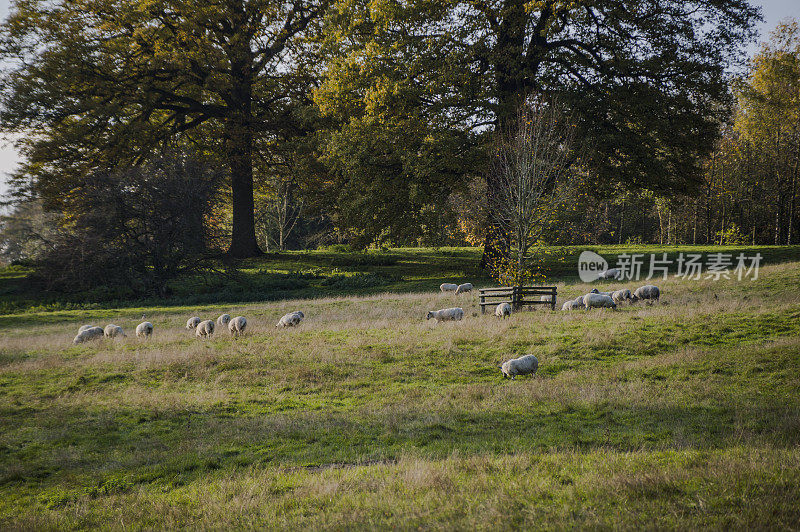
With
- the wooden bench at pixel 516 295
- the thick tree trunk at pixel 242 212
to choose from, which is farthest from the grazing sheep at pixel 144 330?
the thick tree trunk at pixel 242 212

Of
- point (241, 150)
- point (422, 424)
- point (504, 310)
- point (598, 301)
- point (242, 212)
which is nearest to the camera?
point (422, 424)

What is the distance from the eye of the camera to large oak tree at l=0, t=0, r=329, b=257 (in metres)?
29.7

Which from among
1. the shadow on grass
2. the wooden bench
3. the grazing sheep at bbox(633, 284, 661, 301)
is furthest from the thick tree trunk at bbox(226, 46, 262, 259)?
the grazing sheep at bbox(633, 284, 661, 301)

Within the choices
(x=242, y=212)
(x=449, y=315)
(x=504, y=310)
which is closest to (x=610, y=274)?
(x=504, y=310)

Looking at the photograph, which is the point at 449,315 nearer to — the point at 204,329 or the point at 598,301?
the point at 598,301

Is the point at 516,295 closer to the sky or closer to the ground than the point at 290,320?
closer to the sky

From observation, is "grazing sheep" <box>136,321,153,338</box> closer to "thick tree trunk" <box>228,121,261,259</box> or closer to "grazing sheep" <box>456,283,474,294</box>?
"grazing sheep" <box>456,283,474,294</box>

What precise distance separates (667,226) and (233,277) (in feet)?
149

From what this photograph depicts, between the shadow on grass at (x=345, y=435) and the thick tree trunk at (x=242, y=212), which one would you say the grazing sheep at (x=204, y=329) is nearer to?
the shadow on grass at (x=345, y=435)

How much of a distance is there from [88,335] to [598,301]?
66.2 ft

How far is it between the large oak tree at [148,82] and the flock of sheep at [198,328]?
1630 cm

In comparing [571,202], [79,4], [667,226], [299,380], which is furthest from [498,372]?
[667,226]

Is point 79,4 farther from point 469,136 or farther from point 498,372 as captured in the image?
point 498,372

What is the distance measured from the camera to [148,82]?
3206 cm
